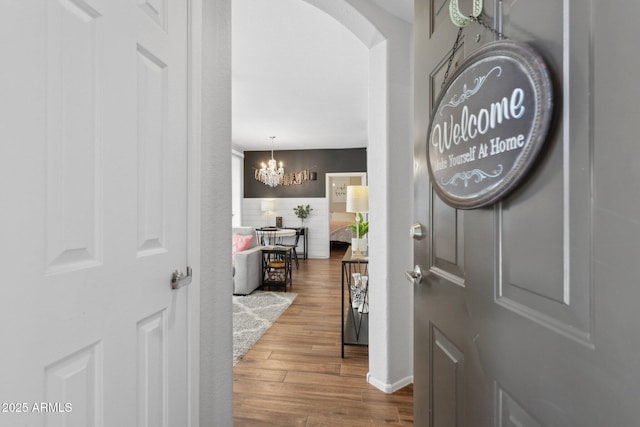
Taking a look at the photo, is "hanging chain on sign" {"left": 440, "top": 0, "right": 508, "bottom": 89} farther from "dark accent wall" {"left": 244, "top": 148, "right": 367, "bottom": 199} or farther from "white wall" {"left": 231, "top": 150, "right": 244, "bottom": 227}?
"white wall" {"left": 231, "top": 150, "right": 244, "bottom": 227}

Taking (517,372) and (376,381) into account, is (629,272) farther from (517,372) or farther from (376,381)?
(376,381)

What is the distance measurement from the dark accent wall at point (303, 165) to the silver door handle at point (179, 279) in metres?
6.83

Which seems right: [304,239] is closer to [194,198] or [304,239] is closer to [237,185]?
[237,185]

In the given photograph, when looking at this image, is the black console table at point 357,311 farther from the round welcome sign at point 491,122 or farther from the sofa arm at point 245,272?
the round welcome sign at point 491,122

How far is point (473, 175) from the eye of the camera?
2.45 feet

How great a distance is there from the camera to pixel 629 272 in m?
0.39

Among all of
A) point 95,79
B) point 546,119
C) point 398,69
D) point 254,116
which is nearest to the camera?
point 546,119

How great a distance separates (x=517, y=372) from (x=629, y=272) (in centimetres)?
33

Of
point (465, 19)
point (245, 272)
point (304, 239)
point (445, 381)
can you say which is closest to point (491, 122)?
point (465, 19)

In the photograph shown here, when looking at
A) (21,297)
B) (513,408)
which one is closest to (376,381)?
(513,408)

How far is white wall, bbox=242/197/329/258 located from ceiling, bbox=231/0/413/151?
2.08m

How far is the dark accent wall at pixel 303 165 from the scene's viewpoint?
7.84 meters

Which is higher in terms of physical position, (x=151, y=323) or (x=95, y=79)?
(x=95, y=79)

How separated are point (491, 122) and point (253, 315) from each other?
129 inches
